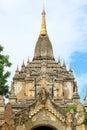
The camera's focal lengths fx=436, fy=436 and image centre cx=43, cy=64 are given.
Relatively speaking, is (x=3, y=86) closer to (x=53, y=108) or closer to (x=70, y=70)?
(x=53, y=108)

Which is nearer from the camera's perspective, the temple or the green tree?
the green tree

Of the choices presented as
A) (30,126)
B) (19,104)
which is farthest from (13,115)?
(19,104)

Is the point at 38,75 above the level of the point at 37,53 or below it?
below

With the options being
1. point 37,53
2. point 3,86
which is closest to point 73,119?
point 3,86

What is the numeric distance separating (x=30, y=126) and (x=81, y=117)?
2.18 m

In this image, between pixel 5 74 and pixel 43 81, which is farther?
pixel 43 81

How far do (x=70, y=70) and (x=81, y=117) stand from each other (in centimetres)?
4475

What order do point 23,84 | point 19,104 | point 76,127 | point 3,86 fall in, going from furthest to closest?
point 23,84
point 19,104
point 3,86
point 76,127

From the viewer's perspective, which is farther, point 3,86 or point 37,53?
point 37,53

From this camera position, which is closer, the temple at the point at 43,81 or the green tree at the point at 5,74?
the green tree at the point at 5,74

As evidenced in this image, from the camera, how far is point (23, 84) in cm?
6119

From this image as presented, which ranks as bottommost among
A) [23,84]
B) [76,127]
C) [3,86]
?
[76,127]

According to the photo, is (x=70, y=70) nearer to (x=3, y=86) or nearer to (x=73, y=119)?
(x=3, y=86)

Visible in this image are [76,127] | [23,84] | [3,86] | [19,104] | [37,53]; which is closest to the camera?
[76,127]
